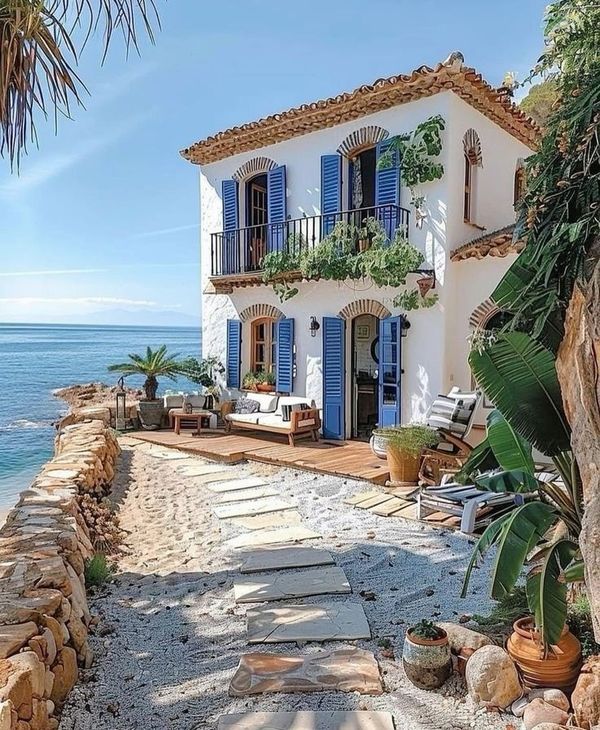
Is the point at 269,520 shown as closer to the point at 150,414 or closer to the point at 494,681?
the point at 494,681

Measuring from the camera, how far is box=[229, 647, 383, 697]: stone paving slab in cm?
328

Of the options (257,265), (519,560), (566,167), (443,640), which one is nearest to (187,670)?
(443,640)

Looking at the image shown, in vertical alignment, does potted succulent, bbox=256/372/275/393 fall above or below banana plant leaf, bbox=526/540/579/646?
above

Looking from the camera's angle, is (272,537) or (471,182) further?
(471,182)

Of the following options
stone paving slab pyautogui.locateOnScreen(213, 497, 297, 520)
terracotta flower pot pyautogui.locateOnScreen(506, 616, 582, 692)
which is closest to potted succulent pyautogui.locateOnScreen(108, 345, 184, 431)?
stone paving slab pyautogui.locateOnScreen(213, 497, 297, 520)

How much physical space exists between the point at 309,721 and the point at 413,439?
5.38 m

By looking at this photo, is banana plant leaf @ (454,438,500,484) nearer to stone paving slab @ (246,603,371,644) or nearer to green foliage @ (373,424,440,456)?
stone paving slab @ (246,603,371,644)

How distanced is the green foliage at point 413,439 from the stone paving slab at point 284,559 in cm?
270

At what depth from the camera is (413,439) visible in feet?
26.3

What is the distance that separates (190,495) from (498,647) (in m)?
5.57

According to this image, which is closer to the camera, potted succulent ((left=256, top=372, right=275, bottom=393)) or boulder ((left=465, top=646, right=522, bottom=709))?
boulder ((left=465, top=646, right=522, bottom=709))

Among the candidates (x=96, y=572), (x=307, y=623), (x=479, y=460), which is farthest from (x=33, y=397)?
(x=479, y=460)

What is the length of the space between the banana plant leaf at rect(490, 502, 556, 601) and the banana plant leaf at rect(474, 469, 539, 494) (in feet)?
1.77

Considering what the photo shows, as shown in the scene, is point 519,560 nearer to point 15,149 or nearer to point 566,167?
point 566,167
